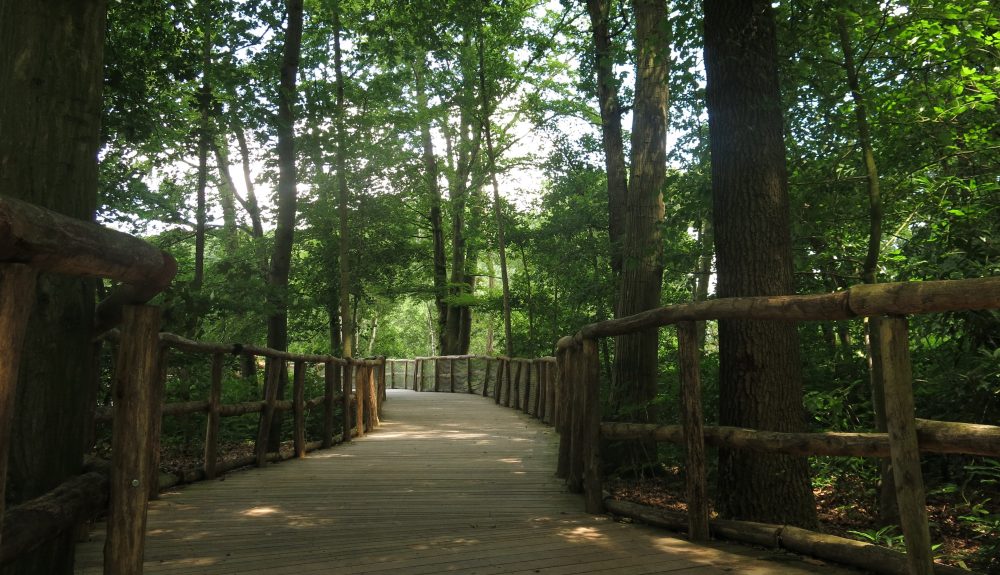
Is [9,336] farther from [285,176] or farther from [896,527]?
[285,176]

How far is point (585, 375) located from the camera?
5.32 m

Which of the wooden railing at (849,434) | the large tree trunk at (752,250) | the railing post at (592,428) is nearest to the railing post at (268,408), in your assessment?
the railing post at (592,428)

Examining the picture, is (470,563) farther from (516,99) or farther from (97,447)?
(516,99)

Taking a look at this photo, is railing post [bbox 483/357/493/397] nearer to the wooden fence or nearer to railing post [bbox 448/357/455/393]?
railing post [bbox 448/357/455/393]

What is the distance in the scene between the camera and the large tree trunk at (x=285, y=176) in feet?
30.7

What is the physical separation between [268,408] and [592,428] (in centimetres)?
364

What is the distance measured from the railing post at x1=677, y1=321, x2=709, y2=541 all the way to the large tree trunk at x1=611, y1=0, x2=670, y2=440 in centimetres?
315

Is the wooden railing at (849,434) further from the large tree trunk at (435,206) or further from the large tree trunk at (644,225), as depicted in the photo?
the large tree trunk at (435,206)

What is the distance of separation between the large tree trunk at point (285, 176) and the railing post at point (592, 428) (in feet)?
17.3

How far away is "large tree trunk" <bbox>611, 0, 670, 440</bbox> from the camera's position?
7.26 meters

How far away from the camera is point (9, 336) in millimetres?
1611

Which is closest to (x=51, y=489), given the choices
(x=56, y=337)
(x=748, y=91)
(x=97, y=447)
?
(x=56, y=337)

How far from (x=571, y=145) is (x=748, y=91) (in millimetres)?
12793

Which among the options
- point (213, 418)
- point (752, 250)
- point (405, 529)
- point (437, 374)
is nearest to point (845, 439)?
point (752, 250)
